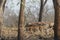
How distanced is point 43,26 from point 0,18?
7572 millimetres

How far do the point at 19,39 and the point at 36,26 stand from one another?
5668mm

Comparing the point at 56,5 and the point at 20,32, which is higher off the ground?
the point at 56,5

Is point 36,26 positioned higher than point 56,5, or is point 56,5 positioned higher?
point 56,5

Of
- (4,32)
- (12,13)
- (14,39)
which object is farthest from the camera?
(12,13)

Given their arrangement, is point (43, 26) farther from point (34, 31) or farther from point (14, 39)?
point (14, 39)

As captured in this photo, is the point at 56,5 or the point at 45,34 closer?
the point at 56,5

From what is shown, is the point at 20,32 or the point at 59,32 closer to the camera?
the point at 59,32

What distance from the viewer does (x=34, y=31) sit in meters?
22.7

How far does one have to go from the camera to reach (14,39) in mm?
21094

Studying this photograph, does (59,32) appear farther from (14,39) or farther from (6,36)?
(6,36)

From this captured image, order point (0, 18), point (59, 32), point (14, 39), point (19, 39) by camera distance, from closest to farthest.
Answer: point (59, 32)
point (0, 18)
point (19, 39)
point (14, 39)

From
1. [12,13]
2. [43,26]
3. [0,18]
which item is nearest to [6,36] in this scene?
[43,26]

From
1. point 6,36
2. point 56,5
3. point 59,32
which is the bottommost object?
point 6,36

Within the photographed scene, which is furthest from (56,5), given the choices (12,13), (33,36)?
(12,13)
